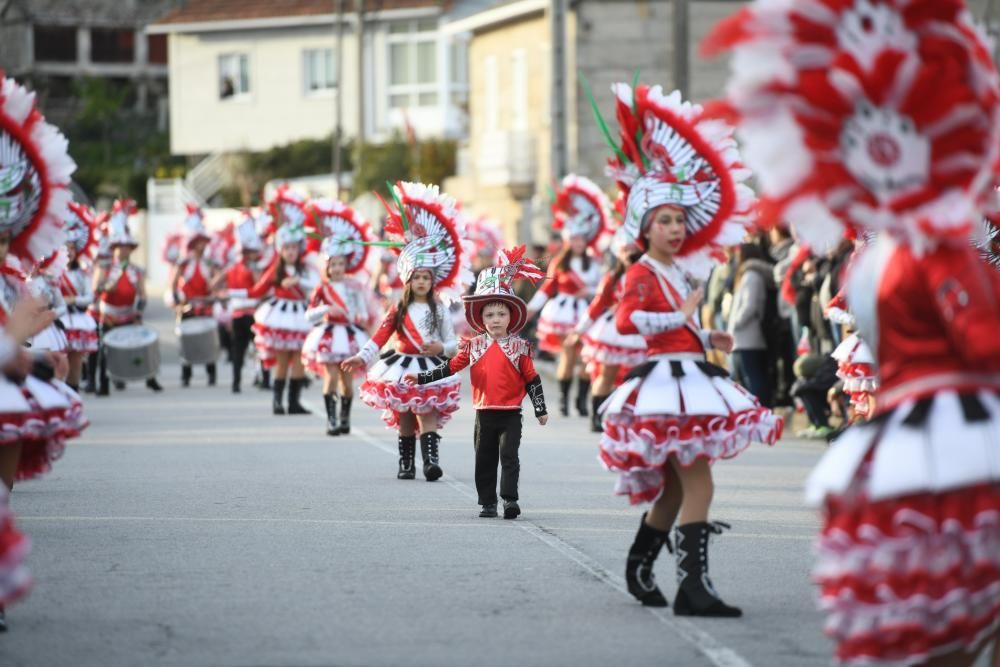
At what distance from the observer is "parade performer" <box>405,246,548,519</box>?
12.6 m

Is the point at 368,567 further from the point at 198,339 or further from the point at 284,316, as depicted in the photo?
the point at 198,339

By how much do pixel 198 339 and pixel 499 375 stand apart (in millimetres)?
14751

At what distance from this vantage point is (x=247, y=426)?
2022 cm

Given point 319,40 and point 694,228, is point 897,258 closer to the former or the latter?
point 694,228

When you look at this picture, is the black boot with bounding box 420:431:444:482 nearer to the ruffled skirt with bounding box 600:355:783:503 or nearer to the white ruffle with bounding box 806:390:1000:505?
the ruffled skirt with bounding box 600:355:783:503

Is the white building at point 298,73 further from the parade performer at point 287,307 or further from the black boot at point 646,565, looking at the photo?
the black boot at point 646,565

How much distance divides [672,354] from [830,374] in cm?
797

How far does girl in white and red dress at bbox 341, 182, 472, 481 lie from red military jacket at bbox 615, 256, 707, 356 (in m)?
5.53

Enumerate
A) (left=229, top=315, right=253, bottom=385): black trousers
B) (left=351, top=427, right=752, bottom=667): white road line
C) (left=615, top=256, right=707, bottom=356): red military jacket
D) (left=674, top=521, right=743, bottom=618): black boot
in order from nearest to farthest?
(left=351, top=427, right=752, bottom=667): white road line, (left=674, top=521, right=743, bottom=618): black boot, (left=615, top=256, right=707, bottom=356): red military jacket, (left=229, top=315, right=253, bottom=385): black trousers

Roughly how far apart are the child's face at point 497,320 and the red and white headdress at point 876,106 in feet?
21.8

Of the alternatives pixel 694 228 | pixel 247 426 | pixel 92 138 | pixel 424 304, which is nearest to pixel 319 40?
pixel 92 138

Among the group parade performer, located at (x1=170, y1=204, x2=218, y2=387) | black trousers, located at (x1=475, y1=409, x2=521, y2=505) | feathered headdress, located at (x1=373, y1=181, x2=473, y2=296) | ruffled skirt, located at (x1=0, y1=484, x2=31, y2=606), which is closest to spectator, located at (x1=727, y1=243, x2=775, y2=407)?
feathered headdress, located at (x1=373, y1=181, x2=473, y2=296)

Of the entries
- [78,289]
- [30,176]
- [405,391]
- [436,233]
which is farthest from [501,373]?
[78,289]

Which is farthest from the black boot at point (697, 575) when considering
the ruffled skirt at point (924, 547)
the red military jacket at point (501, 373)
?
the red military jacket at point (501, 373)
